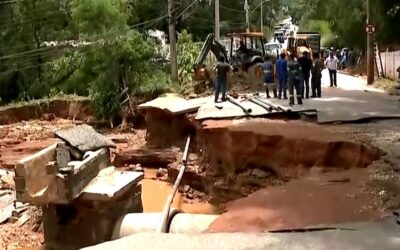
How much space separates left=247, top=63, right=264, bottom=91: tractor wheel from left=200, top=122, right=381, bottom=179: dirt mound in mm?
8266

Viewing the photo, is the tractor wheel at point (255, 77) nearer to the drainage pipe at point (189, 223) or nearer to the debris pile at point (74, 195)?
the debris pile at point (74, 195)

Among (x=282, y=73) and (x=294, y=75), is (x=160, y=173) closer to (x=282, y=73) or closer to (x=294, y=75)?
(x=282, y=73)

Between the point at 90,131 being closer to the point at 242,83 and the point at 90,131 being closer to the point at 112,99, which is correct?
the point at 242,83

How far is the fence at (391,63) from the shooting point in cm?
2997

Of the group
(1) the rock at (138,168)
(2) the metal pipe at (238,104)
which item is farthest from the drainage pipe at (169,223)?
(1) the rock at (138,168)

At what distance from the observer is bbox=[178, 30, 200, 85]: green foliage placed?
33656 mm

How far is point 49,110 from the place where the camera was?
34906 millimetres

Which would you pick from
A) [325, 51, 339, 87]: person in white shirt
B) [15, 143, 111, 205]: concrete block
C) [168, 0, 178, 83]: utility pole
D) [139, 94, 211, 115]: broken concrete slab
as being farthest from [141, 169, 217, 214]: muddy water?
[168, 0, 178, 83]: utility pole

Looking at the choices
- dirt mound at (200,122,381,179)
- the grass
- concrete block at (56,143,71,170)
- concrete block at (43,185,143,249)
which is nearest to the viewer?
concrete block at (43,185,143,249)

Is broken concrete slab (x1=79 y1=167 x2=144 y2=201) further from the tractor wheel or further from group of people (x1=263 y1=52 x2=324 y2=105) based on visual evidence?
the tractor wheel

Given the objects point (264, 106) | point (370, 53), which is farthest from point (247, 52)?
point (264, 106)

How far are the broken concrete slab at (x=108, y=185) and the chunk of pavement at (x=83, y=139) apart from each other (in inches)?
28.6

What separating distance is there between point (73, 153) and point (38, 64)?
27894mm

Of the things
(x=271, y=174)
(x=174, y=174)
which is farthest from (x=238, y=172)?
(x=174, y=174)
